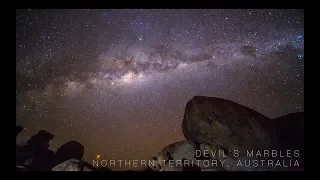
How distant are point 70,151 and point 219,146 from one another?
2.09 m

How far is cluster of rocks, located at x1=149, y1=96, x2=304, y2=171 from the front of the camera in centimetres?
413

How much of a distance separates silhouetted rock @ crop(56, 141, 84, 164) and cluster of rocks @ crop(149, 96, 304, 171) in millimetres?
1012

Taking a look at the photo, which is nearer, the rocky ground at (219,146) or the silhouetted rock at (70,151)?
the rocky ground at (219,146)

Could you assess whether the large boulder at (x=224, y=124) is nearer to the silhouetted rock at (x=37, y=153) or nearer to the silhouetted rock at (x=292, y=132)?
the silhouetted rock at (x=292, y=132)

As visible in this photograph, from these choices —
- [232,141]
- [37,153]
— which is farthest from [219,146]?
[37,153]

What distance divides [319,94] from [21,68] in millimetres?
3988

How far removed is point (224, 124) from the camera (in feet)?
14.7

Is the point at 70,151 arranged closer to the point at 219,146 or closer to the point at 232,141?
the point at 219,146

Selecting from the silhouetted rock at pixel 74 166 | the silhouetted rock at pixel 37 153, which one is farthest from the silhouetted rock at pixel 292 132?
the silhouetted rock at pixel 37 153

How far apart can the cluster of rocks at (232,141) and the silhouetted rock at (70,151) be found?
39.8 inches

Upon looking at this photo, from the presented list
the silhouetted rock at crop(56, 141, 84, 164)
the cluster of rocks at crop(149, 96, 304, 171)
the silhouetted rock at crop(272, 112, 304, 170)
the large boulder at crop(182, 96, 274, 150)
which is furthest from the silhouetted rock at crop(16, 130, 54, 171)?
the silhouetted rock at crop(272, 112, 304, 170)

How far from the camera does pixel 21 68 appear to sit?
165 inches

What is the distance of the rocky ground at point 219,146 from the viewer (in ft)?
13.6
